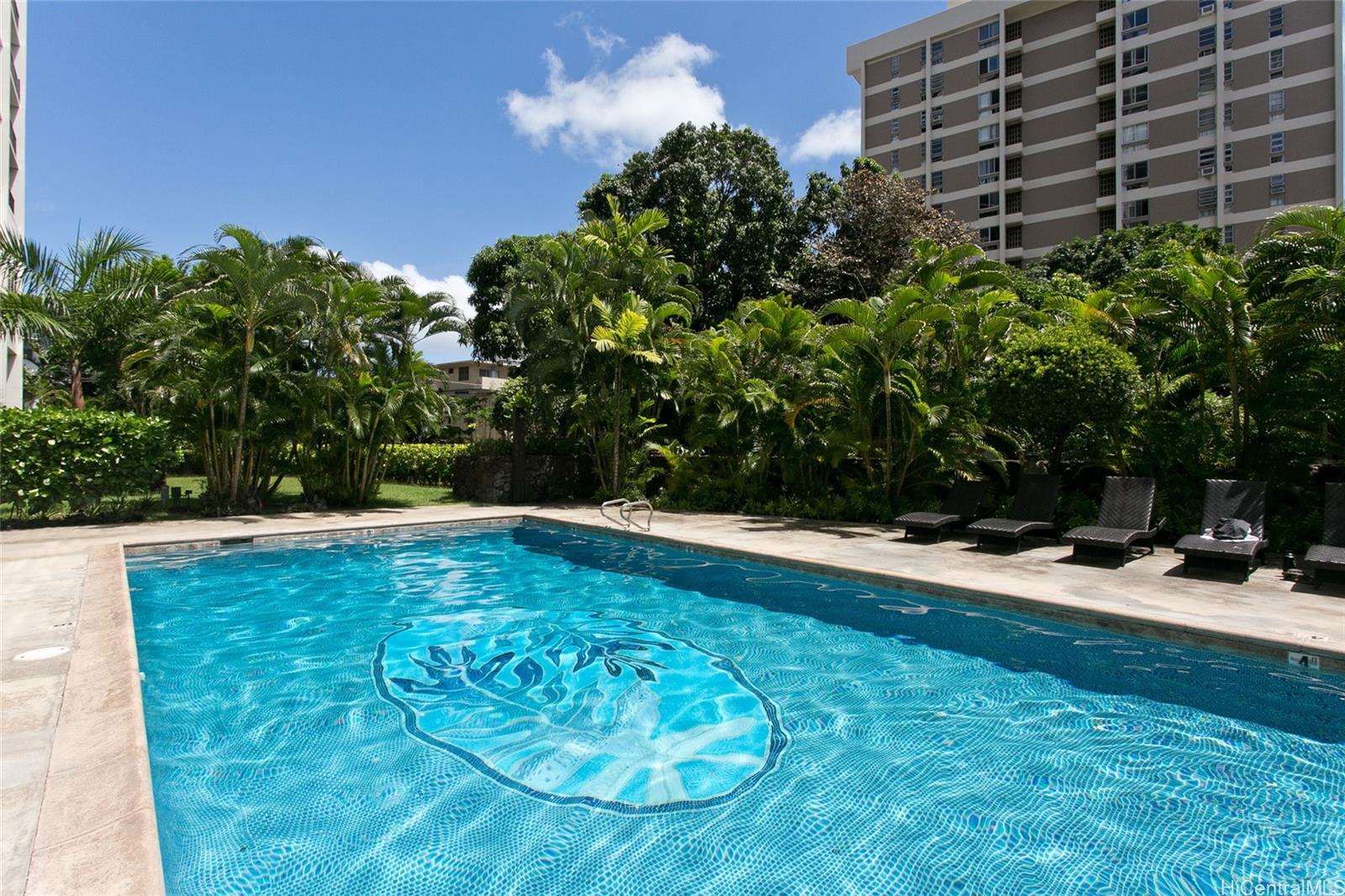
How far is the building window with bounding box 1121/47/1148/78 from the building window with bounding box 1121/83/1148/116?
1.00 meters

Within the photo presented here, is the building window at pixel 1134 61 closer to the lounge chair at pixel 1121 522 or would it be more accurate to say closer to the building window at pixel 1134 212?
the building window at pixel 1134 212

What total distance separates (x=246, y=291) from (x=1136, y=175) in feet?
174

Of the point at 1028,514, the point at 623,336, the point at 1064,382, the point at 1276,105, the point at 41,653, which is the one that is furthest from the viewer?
the point at 1276,105

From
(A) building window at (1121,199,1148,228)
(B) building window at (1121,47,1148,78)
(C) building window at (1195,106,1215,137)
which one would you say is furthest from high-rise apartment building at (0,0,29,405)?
(C) building window at (1195,106,1215,137)

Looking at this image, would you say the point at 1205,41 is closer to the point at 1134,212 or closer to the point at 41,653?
the point at 1134,212

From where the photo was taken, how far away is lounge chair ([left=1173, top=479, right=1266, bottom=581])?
7.60 metres

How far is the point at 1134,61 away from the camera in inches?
1842

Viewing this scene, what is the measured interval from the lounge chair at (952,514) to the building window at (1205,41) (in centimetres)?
5064

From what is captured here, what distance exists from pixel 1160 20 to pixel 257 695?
61.3 metres

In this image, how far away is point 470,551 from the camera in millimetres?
12070

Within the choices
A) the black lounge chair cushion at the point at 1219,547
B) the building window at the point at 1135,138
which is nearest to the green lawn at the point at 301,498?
the black lounge chair cushion at the point at 1219,547

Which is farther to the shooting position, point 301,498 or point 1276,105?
point 1276,105

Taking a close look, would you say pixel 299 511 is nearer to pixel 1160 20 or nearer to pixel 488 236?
pixel 488 236

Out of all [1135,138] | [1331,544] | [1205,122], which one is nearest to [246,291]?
[1331,544]
